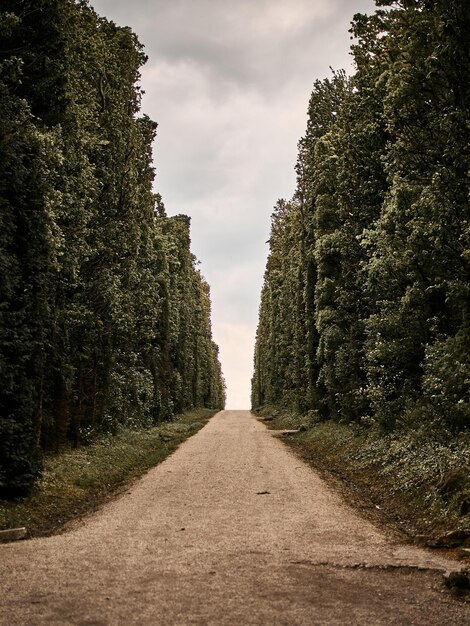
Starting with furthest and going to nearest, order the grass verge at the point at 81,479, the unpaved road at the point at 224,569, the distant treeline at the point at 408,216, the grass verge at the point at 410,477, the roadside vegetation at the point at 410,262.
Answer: the distant treeline at the point at 408,216 → the roadside vegetation at the point at 410,262 → the grass verge at the point at 81,479 → the grass verge at the point at 410,477 → the unpaved road at the point at 224,569

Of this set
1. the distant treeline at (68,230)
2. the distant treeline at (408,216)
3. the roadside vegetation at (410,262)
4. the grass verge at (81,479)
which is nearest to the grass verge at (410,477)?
the roadside vegetation at (410,262)

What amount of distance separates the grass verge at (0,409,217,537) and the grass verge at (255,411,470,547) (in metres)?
6.14

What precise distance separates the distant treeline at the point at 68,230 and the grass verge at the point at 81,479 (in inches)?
24.0

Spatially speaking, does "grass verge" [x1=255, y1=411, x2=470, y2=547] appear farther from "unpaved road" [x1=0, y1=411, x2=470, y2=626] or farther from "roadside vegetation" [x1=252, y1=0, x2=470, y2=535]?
"unpaved road" [x1=0, y1=411, x2=470, y2=626]

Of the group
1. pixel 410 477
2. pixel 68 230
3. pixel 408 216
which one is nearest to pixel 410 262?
pixel 408 216

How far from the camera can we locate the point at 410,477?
13555mm

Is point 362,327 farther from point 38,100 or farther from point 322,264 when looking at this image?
point 38,100

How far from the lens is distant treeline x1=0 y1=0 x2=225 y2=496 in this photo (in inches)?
508

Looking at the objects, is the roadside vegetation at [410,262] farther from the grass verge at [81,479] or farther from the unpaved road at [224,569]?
the grass verge at [81,479]

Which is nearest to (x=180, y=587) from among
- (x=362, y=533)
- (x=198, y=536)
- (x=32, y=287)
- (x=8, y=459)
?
(x=198, y=536)

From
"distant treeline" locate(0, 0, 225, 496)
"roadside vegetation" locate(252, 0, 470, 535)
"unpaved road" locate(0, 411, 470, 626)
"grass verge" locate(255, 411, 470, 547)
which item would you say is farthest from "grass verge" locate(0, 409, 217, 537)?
"roadside vegetation" locate(252, 0, 470, 535)

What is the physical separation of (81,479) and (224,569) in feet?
28.7

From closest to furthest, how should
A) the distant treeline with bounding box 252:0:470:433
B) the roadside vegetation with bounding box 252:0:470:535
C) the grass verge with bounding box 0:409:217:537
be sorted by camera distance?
the grass verge with bounding box 0:409:217:537
the roadside vegetation with bounding box 252:0:470:535
the distant treeline with bounding box 252:0:470:433

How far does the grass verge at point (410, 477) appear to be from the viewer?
35.0 feet
